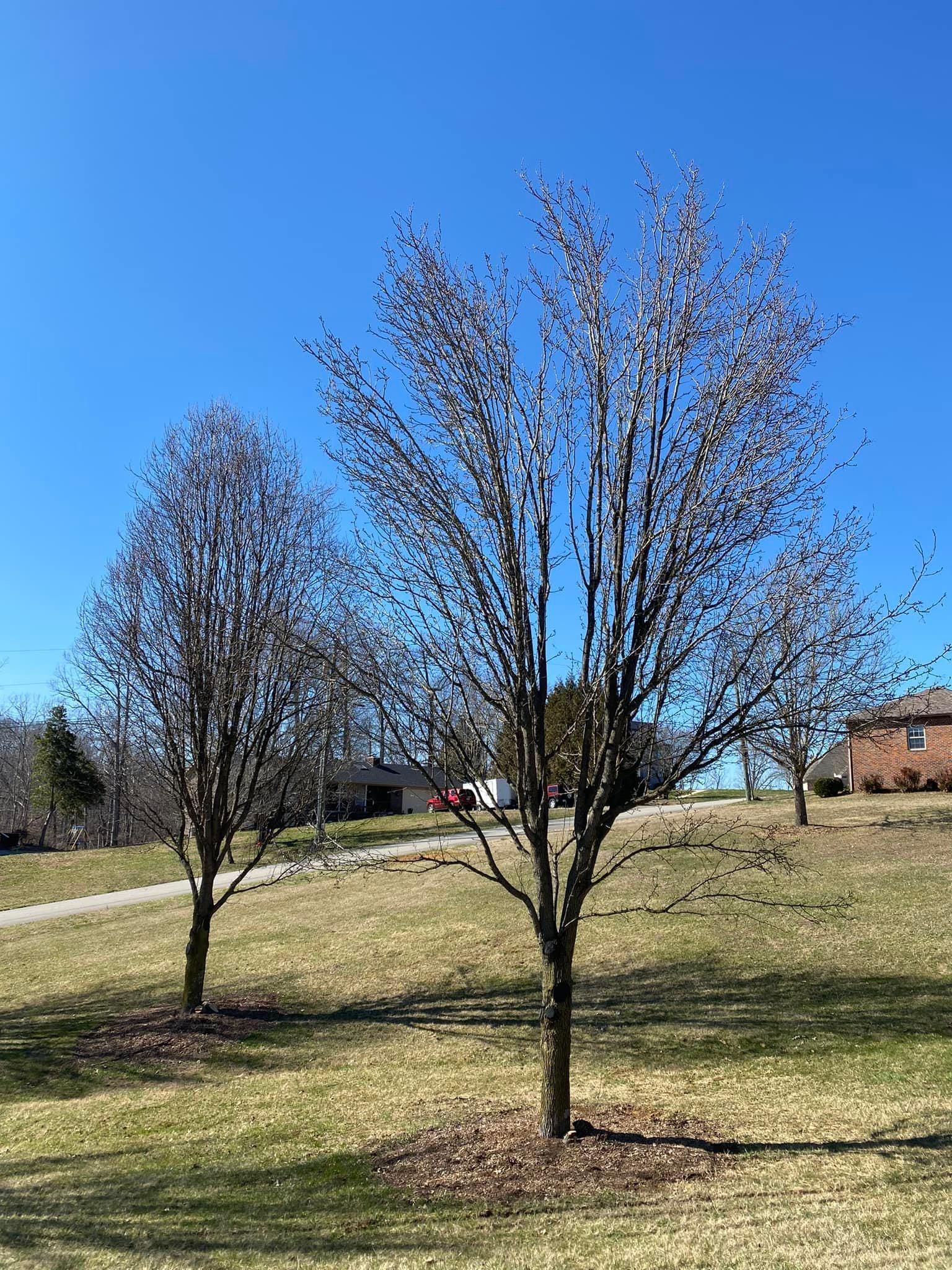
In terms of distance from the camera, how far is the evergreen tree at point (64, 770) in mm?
40500

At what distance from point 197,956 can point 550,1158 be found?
21.7 ft

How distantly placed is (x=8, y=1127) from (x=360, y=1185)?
3.94 metres

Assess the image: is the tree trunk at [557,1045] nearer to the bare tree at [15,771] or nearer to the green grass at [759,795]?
the green grass at [759,795]

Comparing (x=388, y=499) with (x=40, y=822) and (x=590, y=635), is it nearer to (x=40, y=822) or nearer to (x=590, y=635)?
(x=590, y=635)

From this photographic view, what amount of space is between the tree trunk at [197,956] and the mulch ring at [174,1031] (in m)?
0.15

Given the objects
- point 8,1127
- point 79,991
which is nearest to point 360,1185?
point 8,1127

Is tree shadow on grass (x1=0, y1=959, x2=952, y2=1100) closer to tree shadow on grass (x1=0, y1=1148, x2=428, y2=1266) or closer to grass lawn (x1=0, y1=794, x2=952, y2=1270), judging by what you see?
grass lawn (x1=0, y1=794, x2=952, y2=1270)

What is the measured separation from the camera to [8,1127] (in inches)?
286

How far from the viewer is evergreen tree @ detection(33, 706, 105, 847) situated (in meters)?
40.5

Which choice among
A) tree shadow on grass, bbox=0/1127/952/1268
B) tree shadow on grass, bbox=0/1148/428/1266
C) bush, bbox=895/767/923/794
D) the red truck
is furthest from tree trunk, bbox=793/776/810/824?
tree shadow on grass, bbox=0/1148/428/1266

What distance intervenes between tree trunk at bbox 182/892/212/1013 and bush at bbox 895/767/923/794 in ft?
70.8

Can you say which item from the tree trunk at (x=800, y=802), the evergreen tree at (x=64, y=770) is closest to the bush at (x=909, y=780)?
the tree trunk at (x=800, y=802)

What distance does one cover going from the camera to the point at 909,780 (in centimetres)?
2569

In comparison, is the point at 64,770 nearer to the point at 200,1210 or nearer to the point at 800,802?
the point at 800,802
